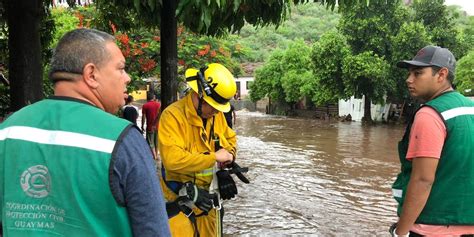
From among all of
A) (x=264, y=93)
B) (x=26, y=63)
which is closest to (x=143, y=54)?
(x=26, y=63)

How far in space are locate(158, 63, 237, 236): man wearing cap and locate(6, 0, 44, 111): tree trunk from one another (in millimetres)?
1847

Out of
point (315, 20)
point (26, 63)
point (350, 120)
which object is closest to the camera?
point (26, 63)

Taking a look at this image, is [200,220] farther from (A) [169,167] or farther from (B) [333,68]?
(B) [333,68]

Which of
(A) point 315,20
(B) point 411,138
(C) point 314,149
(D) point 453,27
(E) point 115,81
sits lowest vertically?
(C) point 314,149

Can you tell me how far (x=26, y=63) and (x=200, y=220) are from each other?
7.76 ft

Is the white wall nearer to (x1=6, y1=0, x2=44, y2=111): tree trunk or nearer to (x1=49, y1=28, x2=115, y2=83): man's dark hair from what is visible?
(x1=6, y1=0, x2=44, y2=111): tree trunk

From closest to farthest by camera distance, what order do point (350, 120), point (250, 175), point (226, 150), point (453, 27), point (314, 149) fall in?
1. point (226, 150)
2. point (250, 175)
3. point (314, 149)
4. point (453, 27)
5. point (350, 120)

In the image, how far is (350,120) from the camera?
2989cm

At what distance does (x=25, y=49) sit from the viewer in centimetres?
431

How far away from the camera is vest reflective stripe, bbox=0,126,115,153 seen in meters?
1.44

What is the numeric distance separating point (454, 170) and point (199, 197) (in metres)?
1.62

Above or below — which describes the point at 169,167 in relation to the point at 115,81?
below

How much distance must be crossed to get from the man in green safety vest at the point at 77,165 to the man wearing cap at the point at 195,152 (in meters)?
1.53

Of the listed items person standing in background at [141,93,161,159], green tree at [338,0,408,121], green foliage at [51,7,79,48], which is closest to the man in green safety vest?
person standing in background at [141,93,161,159]
